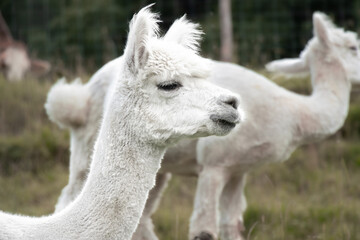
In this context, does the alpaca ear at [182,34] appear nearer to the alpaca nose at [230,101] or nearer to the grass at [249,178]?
the alpaca nose at [230,101]

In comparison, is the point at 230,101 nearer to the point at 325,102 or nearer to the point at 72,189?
the point at 72,189

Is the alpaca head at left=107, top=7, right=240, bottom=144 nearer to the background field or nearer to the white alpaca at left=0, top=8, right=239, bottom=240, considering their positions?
the white alpaca at left=0, top=8, right=239, bottom=240

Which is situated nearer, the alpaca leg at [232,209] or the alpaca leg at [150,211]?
the alpaca leg at [150,211]

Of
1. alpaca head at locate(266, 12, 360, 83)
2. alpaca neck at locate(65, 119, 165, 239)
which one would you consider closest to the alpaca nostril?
alpaca neck at locate(65, 119, 165, 239)

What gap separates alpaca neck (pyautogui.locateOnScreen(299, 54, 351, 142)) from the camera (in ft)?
20.8

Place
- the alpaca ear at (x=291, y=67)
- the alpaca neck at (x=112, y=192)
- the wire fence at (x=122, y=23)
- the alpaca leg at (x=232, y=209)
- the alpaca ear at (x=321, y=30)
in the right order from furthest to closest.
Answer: the wire fence at (x=122, y=23)
the alpaca ear at (x=291, y=67)
the alpaca ear at (x=321, y=30)
the alpaca leg at (x=232, y=209)
the alpaca neck at (x=112, y=192)

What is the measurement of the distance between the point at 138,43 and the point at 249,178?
5.57 metres

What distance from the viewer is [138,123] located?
351 centimetres

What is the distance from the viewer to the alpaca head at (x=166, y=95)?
3.49 metres

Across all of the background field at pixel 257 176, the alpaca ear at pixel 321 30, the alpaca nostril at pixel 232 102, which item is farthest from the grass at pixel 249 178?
the alpaca nostril at pixel 232 102

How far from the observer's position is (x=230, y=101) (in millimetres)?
3488

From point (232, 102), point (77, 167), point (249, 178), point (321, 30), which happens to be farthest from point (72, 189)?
point (249, 178)

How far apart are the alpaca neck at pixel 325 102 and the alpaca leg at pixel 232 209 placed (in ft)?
2.50

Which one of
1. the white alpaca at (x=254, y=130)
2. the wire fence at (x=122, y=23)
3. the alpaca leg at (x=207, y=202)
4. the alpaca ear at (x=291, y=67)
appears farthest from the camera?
the wire fence at (x=122, y=23)
